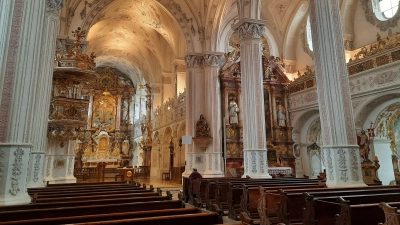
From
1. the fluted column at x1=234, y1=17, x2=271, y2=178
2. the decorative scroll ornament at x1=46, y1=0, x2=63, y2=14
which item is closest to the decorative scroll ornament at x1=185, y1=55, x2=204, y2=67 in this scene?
the fluted column at x1=234, y1=17, x2=271, y2=178

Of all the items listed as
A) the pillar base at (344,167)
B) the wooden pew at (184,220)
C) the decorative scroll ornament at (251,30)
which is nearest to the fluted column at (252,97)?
the decorative scroll ornament at (251,30)

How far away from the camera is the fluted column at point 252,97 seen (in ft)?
33.7

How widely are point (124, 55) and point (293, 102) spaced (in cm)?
1615

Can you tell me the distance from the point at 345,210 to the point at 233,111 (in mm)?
12606

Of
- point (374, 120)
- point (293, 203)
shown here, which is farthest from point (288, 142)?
point (293, 203)

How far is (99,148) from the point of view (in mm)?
29078

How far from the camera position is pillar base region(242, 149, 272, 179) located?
10133mm

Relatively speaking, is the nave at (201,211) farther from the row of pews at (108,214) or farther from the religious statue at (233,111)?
the religious statue at (233,111)

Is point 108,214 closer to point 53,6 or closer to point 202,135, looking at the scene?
point 53,6

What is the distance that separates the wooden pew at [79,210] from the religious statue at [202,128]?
1040cm

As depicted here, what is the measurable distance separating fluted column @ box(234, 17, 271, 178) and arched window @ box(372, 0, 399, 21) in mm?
5995

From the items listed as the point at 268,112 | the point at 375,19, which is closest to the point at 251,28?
the point at 375,19

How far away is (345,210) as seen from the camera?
3482 mm

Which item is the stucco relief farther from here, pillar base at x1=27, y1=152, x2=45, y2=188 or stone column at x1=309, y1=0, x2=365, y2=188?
pillar base at x1=27, y1=152, x2=45, y2=188
